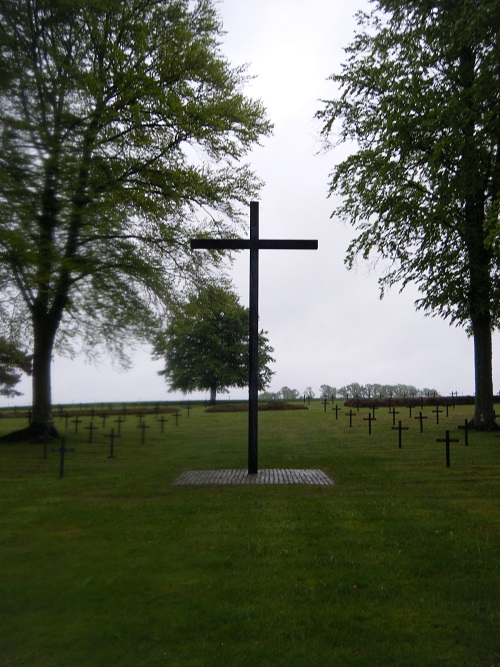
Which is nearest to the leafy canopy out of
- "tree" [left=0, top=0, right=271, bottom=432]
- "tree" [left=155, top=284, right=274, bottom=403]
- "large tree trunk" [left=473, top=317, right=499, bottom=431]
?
"tree" [left=0, top=0, right=271, bottom=432]

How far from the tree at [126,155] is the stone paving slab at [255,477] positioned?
4.06 meters

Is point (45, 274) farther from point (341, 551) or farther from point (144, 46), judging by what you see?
point (144, 46)

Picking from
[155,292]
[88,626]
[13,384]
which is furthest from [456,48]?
[13,384]

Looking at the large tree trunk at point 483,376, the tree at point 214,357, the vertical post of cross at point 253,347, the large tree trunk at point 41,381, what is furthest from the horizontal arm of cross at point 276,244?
the tree at point 214,357

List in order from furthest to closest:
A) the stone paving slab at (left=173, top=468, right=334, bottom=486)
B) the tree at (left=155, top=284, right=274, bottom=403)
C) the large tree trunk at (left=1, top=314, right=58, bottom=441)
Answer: the tree at (left=155, top=284, right=274, bottom=403), the large tree trunk at (left=1, top=314, right=58, bottom=441), the stone paving slab at (left=173, top=468, right=334, bottom=486)

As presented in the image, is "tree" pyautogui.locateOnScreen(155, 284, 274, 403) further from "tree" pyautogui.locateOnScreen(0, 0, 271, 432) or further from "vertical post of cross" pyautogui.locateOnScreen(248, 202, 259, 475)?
"vertical post of cross" pyautogui.locateOnScreen(248, 202, 259, 475)

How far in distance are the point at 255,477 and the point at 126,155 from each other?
15163 mm

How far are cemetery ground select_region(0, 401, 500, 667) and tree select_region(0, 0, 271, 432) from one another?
416cm

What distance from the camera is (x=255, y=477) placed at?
13516 mm

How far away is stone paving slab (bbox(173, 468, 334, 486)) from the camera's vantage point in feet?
42.3

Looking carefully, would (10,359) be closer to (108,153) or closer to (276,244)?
(108,153)

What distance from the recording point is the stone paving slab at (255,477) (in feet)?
42.3

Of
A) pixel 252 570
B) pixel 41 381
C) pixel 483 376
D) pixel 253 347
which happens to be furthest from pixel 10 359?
pixel 252 570

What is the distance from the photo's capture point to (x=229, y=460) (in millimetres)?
16828
